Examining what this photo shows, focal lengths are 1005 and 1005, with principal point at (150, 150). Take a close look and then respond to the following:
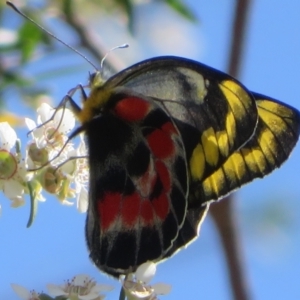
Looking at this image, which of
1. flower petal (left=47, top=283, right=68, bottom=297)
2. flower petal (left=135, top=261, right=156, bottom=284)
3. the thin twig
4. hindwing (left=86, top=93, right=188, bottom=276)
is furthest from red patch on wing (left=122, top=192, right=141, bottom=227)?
the thin twig

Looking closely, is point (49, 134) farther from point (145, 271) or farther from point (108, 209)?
point (145, 271)

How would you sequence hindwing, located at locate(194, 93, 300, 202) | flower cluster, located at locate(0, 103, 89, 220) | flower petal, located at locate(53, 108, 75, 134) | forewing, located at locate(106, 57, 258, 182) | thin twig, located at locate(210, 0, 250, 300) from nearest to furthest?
forewing, located at locate(106, 57, 258, 182) < hindwing, located at locate(194, 93, 300, 202) < flower cluster, located at locate(0, 103, 89, 220) < flower petal, located at locate(53, 108, 75, 134) < thin twig, located at locate(210, 0, 250, 300)

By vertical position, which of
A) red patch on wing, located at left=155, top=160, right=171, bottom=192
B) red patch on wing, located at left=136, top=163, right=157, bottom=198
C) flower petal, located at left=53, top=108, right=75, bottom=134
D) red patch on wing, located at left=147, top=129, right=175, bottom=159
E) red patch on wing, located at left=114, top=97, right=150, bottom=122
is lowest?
flower petal, located at left=53, top=108, right=75, bottom=134

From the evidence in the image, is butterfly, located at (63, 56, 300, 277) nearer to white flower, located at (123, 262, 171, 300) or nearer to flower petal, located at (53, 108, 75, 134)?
white flower, located at (123, 262, 171, 300)

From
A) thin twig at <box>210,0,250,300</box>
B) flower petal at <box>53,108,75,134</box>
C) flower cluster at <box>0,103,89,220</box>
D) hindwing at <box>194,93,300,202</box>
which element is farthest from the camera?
thin twig at <box>210,0,250,300</box>

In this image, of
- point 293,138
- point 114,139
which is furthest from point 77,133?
point 293,138

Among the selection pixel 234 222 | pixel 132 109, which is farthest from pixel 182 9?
pixel 132 109

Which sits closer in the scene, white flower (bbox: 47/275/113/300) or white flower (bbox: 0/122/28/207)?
white flower (bbox: 47/275/113/300)
